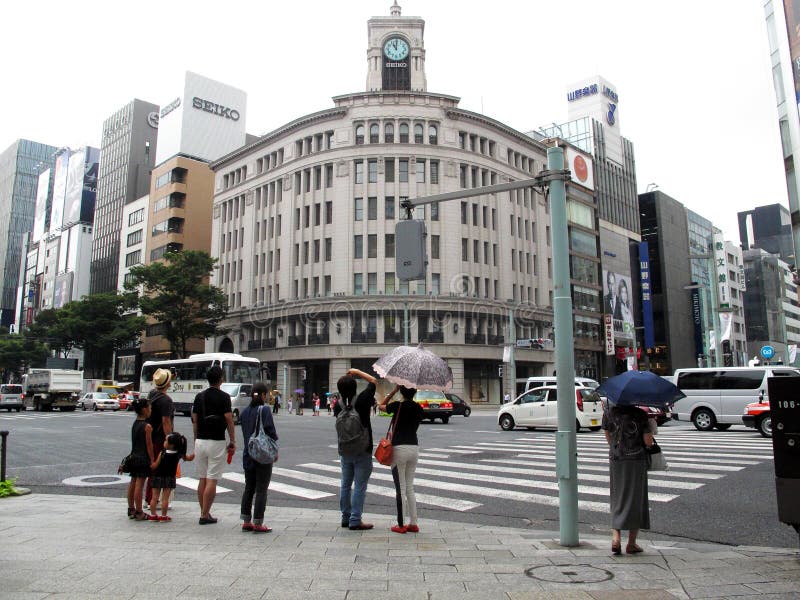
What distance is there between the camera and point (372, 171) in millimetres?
52719

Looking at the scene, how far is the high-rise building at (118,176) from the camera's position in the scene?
95.5 metres

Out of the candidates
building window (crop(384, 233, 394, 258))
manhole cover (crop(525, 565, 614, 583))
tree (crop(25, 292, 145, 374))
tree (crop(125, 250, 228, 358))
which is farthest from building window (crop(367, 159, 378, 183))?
manhole cover (crop(525, 565, 614, 583))

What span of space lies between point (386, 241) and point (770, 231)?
378 feet

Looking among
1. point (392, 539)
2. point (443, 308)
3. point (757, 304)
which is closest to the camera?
point (392, 539)

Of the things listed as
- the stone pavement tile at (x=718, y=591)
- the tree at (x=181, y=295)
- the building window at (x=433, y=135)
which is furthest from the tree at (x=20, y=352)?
the stone pavement tile at (x=718, y=591)

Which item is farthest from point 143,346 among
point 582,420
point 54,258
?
point 582,420

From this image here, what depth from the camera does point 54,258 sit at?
113 meters

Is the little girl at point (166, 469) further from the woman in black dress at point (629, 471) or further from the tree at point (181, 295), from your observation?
the tree at point (181, 295)

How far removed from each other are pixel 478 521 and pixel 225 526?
3.28 meters

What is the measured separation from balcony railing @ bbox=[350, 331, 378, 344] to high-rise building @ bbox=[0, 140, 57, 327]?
434ft

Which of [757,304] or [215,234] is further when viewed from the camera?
[757,304]

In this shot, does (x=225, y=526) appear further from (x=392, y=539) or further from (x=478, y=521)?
(x=478, y=521)

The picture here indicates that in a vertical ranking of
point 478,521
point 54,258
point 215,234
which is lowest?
point 478,521

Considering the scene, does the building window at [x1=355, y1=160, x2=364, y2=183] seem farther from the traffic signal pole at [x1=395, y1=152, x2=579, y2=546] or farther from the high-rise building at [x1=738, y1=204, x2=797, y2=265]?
the high-rise building at [x1=738, y1=204, x2=797, y2=265]
